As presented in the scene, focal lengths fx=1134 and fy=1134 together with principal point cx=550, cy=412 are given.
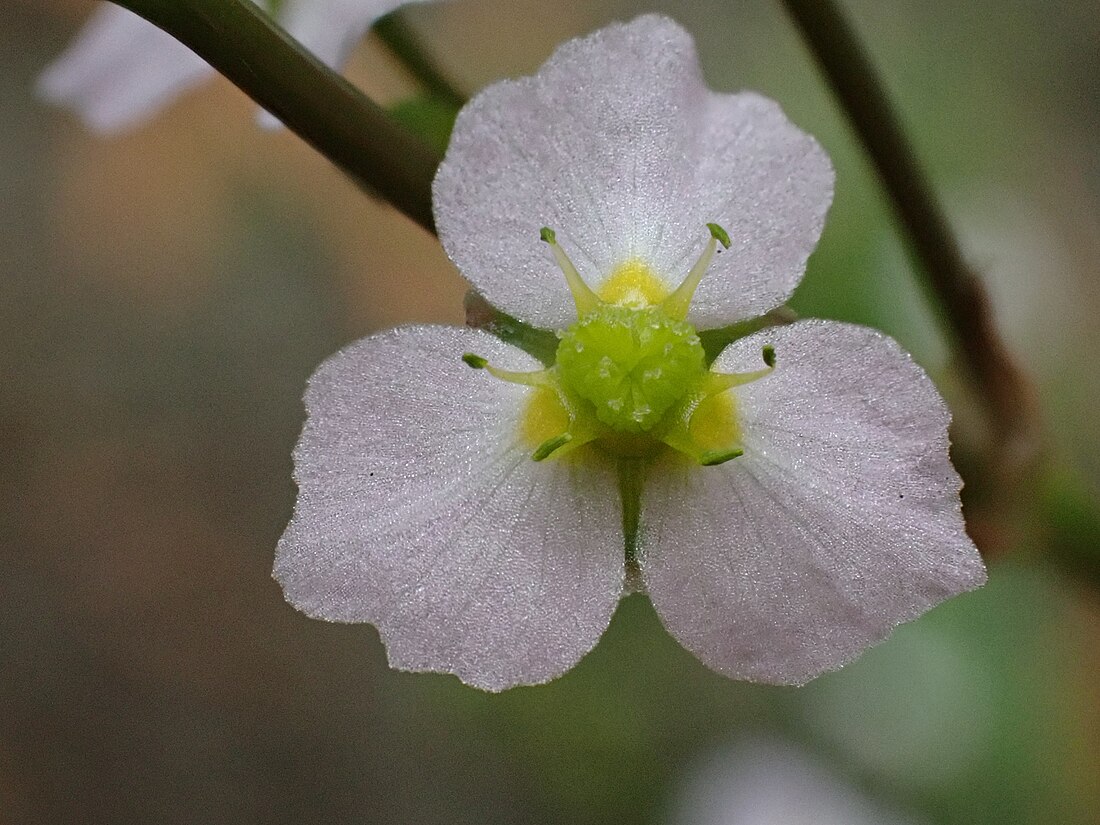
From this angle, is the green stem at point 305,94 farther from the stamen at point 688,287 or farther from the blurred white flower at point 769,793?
the blurred white flower at point 769,793

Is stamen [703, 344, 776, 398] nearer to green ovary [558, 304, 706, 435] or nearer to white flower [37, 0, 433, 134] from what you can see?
green ovary [558, 304, 706, 435]

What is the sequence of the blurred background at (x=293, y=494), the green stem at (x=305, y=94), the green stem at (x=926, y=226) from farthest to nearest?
the blurred background at (x=293, y=494) → the green stem at (x=926, y=226) → the green stem at (x=305, y=94)

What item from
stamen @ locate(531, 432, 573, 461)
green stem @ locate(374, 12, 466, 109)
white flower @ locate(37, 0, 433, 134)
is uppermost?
white flower @ locate(37, 0, 433, 134)

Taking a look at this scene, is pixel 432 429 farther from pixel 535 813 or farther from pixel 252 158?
pixel 252 158

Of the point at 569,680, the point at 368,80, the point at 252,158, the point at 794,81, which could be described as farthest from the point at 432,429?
the point at 252,158

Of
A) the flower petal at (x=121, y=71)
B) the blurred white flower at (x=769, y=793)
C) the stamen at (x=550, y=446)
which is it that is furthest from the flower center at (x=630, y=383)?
the blurred white flower at (x=769, y=793)

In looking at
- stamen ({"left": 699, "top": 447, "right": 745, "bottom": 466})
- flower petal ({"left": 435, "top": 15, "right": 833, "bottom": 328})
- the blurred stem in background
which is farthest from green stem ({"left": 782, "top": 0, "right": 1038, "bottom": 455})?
stamen ({"left": 699, "top": 447, "right": 745, "bottom": 466})
